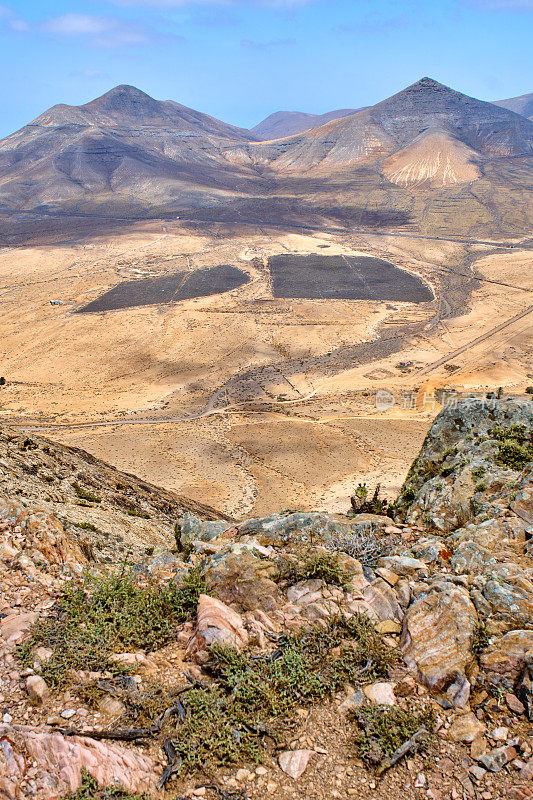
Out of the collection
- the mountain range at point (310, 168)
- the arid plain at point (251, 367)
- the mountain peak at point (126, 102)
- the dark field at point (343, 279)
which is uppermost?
the mountain peak at point (126, 102)

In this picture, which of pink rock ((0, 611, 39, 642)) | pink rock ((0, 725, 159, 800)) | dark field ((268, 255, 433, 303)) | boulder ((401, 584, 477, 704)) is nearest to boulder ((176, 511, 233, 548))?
pink rock ((0, 611, 39, 642))

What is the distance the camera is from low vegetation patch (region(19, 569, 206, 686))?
4824 mm

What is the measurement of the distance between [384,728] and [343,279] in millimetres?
58102

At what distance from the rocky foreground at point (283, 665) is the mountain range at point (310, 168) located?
84.2 metres

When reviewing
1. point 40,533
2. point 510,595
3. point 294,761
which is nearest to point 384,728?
point 294,761

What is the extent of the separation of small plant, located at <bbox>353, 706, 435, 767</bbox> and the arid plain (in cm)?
1401

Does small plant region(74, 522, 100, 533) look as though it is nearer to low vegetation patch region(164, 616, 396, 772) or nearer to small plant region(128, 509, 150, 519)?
small plant region(128, 509, 150, 519)

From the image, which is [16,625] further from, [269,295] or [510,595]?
[269,295]

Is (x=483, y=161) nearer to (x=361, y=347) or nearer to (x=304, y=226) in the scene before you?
(x=304, y=226)

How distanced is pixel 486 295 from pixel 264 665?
184 ft

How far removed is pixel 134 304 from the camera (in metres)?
51.2

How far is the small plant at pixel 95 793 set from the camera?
361 centimetres

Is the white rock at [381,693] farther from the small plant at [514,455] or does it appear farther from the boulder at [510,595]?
the small plant at [514,455]

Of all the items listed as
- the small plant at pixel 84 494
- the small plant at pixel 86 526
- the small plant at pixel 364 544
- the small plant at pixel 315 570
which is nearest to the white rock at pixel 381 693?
the small plant at pixel 315 570
